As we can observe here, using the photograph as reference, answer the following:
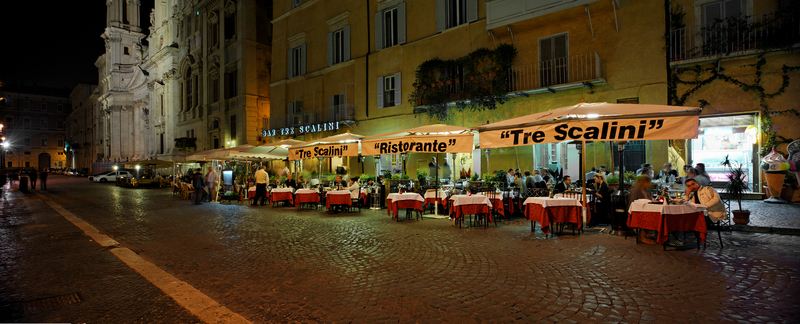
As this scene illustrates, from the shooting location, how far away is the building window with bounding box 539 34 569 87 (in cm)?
1449

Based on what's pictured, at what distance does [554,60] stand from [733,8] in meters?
5.46

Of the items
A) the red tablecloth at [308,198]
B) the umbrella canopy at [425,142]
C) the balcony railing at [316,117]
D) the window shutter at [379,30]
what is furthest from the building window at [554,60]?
the balcony railing at [316,117]

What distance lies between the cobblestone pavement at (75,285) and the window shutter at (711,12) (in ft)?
53.4

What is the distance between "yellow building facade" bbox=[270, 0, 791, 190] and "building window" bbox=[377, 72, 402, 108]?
6cm

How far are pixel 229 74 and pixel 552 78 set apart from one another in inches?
1120

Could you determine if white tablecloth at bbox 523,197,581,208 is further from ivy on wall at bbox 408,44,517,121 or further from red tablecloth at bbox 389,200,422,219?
ivy on wall at bbox 408,44,517,121

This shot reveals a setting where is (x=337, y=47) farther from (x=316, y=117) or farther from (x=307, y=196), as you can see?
(x=307, y=196)

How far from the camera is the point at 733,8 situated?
38.5ft

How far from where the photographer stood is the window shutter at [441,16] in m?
18.0

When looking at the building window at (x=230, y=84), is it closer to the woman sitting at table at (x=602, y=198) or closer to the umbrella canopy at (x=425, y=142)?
the umbrella canopy at (x=425, y=142)

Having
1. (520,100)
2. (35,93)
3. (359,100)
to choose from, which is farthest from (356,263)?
(35,93)

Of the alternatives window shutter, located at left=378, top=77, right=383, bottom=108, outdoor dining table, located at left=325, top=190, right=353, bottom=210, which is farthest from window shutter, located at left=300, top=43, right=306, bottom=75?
outdoor dining table, located at left=325, top=190, right=353, bottom=210

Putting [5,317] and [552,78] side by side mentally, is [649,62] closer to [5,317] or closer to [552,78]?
[552,78]

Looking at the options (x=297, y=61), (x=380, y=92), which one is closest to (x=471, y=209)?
(x=380, y=92)
